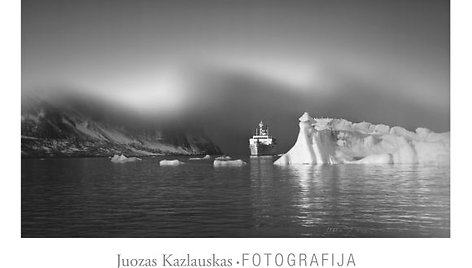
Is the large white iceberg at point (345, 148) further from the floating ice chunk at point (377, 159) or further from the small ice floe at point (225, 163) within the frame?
the small ice floe at point (225, 163)

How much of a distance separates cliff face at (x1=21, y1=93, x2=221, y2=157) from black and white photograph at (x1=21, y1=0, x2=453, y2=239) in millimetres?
212

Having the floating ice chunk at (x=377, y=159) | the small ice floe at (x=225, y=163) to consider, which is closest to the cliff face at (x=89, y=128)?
the small ice floe at (x=225, y=163)

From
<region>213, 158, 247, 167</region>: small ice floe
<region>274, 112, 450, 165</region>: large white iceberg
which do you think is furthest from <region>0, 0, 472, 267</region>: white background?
<region>213, 158, 247, 167</region>: small ice floe

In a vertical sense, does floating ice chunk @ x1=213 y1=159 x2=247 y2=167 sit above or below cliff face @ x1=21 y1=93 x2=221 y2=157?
below

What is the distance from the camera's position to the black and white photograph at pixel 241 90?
389 inches

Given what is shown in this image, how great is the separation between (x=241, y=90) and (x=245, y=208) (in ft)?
13.4

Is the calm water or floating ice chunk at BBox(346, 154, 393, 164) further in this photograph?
floating ice chunk at BBox(346, 154, 393, 164)

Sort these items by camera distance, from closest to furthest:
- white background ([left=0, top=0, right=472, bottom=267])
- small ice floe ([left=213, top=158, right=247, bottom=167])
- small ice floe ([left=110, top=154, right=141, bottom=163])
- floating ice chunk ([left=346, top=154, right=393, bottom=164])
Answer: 1. white background ([left=0, top=0, right=472, bottom=267])
2. floating ice chunk ([left=346, top=154, right=393, bottom=164])
3. small ice floe ([left=213, top=158, right=247, bottom=167])
4. small ice floe ([left=110, top=154, right=141, bottom=163])

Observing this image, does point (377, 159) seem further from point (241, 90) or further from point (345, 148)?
point (241, 90)

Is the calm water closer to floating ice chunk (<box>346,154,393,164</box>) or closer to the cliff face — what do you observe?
the cliff face

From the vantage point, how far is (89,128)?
20.2m

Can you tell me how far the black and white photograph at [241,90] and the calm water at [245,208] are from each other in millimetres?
42

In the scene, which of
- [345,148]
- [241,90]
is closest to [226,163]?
[345,148]

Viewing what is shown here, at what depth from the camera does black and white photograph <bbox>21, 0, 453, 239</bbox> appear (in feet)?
32.4
